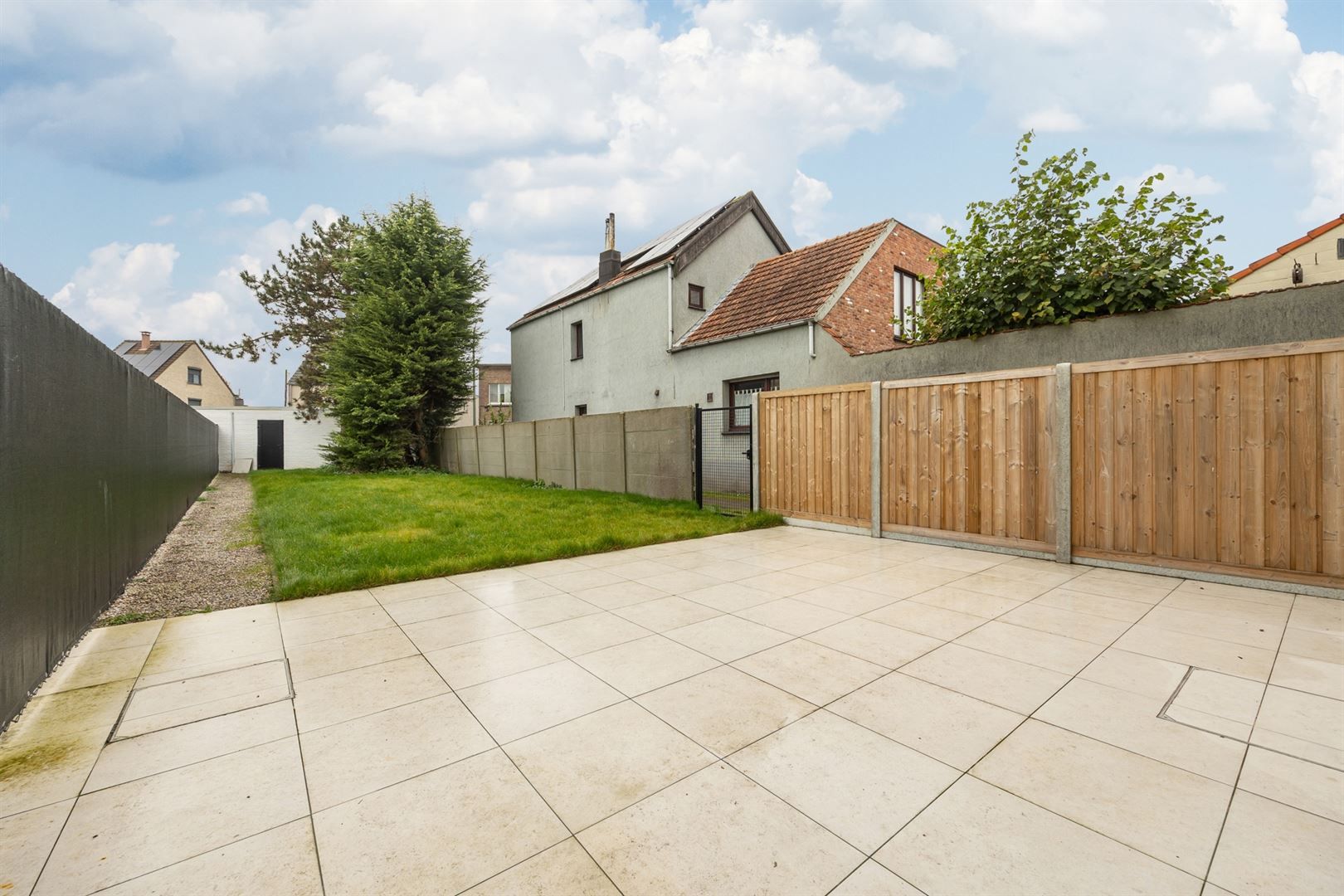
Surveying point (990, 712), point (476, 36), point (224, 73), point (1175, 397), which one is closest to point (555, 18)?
point (476, 36)

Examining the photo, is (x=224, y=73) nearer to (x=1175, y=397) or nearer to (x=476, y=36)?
(x=476, y=36)

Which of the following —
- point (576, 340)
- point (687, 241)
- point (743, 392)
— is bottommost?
point (743, 392)

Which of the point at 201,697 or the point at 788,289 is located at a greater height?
the point at 788,289

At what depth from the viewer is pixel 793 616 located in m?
3.81

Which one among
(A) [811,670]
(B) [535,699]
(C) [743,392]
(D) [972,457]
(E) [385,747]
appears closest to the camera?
(E) [385,747]

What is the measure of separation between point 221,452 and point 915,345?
24.7 meters

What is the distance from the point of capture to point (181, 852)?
5.27 feet

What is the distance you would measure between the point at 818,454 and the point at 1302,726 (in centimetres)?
547

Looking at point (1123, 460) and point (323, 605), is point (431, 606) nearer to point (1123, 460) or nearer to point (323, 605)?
point (323, 605)

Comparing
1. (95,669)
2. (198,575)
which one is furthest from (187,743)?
(198,575)

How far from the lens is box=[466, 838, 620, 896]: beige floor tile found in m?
1.43

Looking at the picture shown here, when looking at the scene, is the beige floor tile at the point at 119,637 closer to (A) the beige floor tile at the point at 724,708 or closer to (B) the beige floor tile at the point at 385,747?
(B) the beige floor tile at the point at 385,747

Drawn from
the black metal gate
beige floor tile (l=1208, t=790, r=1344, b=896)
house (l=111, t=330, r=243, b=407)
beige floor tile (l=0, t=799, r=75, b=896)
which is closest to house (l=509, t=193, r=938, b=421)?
the black metal gate

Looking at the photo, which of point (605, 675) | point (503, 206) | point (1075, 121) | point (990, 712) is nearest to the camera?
point (990, 712)
